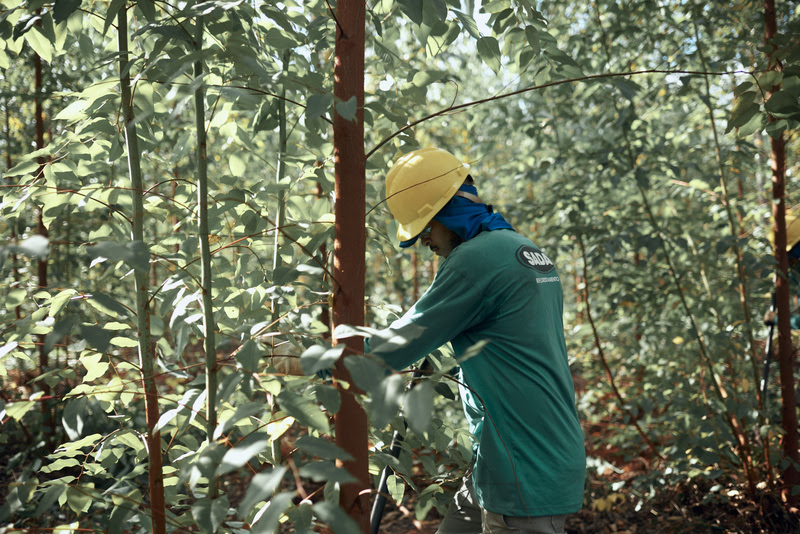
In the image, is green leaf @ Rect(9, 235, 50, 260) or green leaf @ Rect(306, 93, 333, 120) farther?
→ green leaf @ Rect(306, 93, 333, 120)

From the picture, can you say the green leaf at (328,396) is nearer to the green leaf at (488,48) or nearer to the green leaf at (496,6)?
the green leaf at (488,48)

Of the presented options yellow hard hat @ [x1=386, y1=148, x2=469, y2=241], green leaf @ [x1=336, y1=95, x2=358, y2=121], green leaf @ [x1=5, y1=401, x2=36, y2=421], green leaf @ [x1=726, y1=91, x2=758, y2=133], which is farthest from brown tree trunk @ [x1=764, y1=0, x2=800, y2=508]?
green leaf @ [x1=5, y1=401, x2=36, y2=421]

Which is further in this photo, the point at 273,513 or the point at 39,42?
the point at 39,42

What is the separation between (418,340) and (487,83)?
1034 centimetres

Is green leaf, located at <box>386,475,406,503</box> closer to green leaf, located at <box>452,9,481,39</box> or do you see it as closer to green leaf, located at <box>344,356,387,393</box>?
green leaf, located at <box>344,356,387,393</box>

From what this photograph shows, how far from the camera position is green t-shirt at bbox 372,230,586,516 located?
159 centimetres

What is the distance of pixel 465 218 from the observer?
1.76 metres

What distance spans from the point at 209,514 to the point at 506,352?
92 cm

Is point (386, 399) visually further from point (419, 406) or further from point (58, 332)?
point (58, 332)

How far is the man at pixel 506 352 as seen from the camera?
5.21 feet

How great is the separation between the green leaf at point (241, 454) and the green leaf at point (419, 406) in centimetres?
26

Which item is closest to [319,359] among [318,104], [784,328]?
[318,104]

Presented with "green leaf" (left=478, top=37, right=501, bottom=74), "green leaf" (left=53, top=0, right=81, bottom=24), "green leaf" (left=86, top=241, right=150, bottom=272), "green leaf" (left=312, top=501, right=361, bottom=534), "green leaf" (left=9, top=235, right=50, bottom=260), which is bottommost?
"green leaf" (left=312, top=501, right=361, bottom=534)

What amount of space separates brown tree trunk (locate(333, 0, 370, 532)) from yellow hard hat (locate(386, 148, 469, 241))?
46 centimetres
